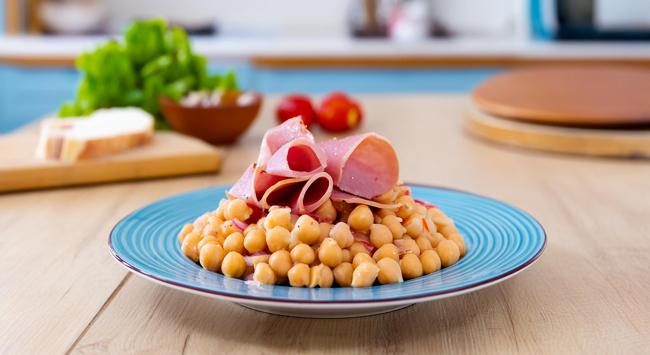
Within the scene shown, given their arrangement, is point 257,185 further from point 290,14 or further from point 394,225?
point 290,14

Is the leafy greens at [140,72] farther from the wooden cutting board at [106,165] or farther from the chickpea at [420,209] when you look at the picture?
the chickpea at [420,209]

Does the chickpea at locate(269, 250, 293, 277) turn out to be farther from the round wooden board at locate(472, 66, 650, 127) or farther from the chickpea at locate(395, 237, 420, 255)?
the round wooden board at locate(472, 66, 650, 127)

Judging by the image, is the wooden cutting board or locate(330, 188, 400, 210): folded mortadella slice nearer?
locate(330, 188, 400, 210): folded mortadella slice

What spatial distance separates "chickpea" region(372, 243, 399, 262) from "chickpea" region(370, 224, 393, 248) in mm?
12

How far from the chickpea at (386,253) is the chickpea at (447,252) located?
0.22 ft

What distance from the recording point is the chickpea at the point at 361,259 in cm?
87

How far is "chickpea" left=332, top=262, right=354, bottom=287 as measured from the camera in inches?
34.1

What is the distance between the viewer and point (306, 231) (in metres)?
0.88

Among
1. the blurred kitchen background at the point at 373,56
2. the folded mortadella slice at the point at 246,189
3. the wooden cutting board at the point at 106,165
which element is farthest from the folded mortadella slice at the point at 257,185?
the blurred kitchen background at the point at 373,56

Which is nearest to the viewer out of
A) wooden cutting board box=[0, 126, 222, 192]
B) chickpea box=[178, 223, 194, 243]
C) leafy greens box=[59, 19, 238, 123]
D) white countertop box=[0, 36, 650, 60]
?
chickpea box=[178, 223, 194, 243]

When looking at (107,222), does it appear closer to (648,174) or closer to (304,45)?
(648,174)

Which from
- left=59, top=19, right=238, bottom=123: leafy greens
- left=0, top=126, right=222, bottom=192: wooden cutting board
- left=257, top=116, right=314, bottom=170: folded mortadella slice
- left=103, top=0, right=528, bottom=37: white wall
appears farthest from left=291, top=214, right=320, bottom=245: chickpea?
left=103, top=0, right=528, bottom=37: white wall

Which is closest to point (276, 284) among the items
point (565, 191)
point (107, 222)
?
point (107, 222)

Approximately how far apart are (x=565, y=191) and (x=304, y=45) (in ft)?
8.21
